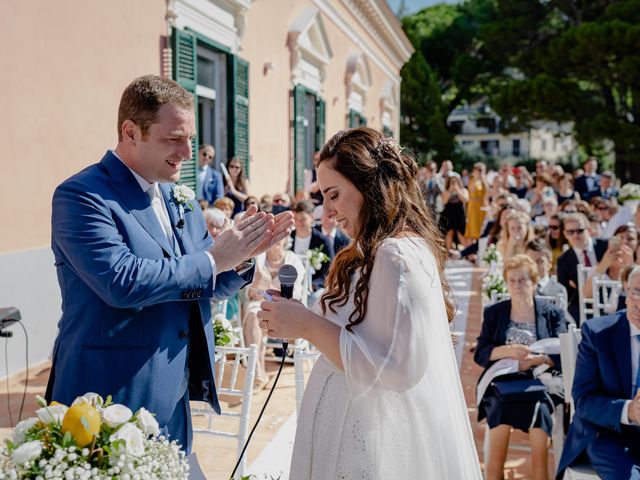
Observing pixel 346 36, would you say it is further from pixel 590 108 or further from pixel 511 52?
pixel 511 52

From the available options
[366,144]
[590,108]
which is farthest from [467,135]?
[366,144]

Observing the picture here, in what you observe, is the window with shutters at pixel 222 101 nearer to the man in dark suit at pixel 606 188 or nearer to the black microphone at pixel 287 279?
the black microphone at pixel 287 279

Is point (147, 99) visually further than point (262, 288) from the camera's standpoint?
No

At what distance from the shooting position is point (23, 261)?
5.65 m

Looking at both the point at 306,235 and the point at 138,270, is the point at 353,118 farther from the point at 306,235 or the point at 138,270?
the point at 138,270

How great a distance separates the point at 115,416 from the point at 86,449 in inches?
4.2

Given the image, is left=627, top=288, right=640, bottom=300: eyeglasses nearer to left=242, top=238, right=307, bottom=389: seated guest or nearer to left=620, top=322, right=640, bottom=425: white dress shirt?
left=620, top=322, right=640, bottom=425: white dress shirt

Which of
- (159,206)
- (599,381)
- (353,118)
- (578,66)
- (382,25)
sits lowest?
(599,381)

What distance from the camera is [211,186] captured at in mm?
8578

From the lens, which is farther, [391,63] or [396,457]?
[391,63]

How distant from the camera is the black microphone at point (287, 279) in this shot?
236cm

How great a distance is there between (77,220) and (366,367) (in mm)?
982

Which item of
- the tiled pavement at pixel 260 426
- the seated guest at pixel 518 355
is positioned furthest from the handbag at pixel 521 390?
the tiled pavement at pixel 260 426

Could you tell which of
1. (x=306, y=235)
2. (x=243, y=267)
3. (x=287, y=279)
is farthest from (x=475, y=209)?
(x=287, y=279)
